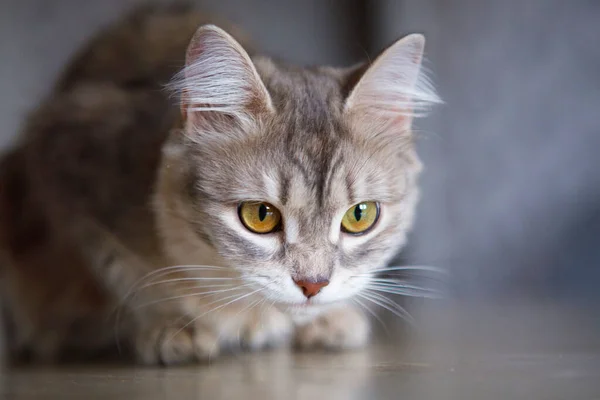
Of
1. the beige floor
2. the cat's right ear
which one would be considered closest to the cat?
the cat's right ear

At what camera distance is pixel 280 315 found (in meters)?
1.66

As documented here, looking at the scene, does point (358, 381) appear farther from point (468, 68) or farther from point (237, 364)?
point (468, 68)

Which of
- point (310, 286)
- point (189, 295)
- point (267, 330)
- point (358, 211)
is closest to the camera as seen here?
point (310, 286)

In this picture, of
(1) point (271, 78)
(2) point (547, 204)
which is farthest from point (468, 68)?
(1) point (271, 78)

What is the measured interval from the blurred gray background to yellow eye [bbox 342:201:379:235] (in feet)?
2.51

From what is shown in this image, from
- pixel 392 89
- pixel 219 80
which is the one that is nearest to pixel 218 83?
pixel 219 80

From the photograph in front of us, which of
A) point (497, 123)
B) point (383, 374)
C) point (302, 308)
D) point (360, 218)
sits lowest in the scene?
point (383, 374)

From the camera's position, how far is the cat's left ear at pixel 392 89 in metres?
1.48

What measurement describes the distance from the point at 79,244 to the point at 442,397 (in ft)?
3.14

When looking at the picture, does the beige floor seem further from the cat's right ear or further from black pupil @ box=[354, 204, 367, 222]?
the cat's right ear

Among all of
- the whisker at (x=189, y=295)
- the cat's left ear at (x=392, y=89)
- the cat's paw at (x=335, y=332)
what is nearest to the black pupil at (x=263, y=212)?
the whisker at (x=189, y=295)

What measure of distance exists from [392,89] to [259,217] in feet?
1.31

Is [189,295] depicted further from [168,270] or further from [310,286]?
[310,286]

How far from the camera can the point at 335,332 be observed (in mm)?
1683
